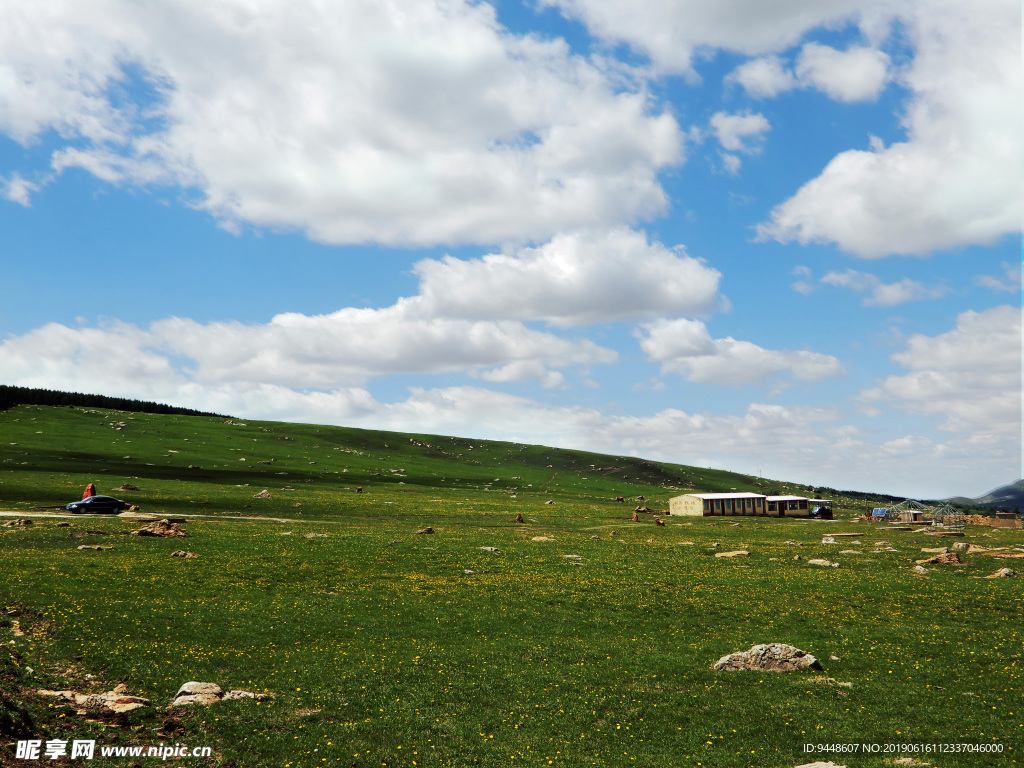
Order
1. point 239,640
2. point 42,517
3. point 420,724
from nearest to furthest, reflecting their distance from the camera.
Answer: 1. point 420,724
2. point 239,640
3. point 42,517

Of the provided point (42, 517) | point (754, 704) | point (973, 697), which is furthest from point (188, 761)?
point (42, 517)

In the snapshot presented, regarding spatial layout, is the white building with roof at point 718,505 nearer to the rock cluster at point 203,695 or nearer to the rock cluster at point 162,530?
the rock cluster at point 162,530

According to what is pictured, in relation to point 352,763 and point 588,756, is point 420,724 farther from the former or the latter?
point 588,756

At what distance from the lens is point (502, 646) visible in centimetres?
3406

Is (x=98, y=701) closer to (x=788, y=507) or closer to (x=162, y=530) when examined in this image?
(x=162, y=530)

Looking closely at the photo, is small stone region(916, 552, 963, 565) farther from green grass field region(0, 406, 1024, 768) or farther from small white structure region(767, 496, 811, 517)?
small white structure region(767, 496, 811, 517)

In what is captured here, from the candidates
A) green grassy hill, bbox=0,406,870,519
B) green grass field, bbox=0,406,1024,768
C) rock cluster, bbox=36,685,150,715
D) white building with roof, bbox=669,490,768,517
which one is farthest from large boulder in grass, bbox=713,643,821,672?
white building with roof, bbox=669,490,768,517

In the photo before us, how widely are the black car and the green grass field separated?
11.6 meters

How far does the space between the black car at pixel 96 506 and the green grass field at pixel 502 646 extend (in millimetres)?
11621

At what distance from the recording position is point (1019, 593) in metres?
47.2

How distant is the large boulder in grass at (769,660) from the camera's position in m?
30.5

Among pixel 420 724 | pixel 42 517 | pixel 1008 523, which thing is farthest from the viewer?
pixel 1008 523

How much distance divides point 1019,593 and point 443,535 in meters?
58.3

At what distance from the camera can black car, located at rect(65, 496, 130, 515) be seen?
84000mm
